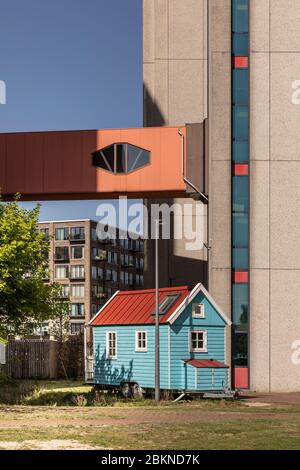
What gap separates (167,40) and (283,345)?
23.1 metres

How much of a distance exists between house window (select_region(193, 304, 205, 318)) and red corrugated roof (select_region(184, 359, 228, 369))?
1.89 meters

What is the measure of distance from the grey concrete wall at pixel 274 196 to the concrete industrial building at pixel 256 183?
5cm

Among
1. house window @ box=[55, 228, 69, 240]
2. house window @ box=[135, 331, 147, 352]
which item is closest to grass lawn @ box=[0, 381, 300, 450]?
house window @ box=[135, 331, 147, 352]

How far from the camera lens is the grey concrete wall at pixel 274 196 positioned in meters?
46.6

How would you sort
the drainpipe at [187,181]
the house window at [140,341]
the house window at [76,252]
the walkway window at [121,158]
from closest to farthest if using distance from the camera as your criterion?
the house window at [140,341] → the drainpipe at [187,181] → the walkway window at [121,158] → the house window at [76,252]

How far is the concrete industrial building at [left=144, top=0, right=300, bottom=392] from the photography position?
153ft

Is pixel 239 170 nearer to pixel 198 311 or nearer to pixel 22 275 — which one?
pixel 198 311

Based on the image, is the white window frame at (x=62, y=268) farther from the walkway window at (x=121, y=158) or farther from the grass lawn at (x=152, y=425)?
the grass lawn at (x=152, y=425)

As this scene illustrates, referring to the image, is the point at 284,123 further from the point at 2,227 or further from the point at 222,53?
the point at 2,227

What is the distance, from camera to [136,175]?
49.3 metres

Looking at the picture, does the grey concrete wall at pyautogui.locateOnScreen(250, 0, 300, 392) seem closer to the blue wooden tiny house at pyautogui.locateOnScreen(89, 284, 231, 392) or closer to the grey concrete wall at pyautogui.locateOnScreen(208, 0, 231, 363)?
the grey concrete wall at pyautogui.locateOnScreen(208, 0, 231, 363)

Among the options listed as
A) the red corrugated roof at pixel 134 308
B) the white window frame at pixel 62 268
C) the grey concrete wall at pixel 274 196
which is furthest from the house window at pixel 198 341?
the white window frame at pixel 62 268

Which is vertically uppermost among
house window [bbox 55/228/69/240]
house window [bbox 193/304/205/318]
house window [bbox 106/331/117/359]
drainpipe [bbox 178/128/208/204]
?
house window [bbox 55/228/69/240]
